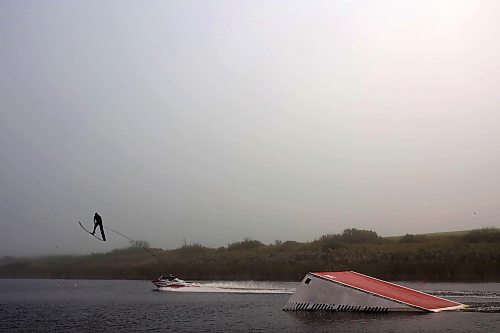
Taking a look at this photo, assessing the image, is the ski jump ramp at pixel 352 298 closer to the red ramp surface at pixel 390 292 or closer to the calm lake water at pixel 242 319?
the red ramp surface at pixel 390 292

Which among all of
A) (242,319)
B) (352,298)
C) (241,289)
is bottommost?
(242,319)

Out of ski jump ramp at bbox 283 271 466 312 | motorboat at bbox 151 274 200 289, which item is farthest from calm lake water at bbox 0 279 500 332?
motorboat at bbox 151 274 200 289

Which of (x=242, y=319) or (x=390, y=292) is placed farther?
(x=390, y=292)

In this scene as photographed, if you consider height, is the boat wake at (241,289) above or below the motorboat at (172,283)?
below

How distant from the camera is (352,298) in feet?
120

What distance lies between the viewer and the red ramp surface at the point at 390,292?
37219mm

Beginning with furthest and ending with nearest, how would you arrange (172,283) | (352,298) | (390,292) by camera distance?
(172,283) → (390,292) → (352,298)

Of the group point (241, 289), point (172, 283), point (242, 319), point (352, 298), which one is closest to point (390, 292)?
point (352, 298)

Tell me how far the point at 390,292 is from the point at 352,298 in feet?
14.3

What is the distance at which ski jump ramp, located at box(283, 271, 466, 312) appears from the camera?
36.3 meters

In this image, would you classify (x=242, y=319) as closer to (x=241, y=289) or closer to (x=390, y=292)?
(x=390, y=292)

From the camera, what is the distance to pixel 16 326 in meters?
35.9

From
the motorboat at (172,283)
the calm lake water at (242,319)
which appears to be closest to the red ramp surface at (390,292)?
the calm lake water at (242,319)

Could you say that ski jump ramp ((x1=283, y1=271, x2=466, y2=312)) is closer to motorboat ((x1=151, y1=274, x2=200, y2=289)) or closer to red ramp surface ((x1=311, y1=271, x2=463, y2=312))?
red ramp surface ((x1=311, y1=271, x2=463, y2=312))
